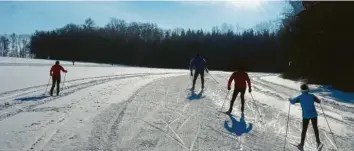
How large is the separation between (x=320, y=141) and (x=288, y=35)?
27.1 metres

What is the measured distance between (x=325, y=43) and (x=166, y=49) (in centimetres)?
8180

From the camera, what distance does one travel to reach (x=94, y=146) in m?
8.58

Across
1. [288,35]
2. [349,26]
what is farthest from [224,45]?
[349,26]

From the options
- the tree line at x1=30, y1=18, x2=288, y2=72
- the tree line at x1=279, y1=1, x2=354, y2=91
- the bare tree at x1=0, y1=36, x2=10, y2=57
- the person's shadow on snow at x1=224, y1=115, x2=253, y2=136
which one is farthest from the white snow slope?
the bare tree at x1=0, y1=36, x2=10, y2=57

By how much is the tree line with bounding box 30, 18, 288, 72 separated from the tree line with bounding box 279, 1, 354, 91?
64668 mm

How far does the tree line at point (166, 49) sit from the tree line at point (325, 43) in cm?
6467

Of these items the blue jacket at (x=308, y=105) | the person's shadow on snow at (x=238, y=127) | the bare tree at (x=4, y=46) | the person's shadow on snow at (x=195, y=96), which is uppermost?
the bare tree at (x=4, y=46)

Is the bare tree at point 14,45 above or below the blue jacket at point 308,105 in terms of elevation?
above

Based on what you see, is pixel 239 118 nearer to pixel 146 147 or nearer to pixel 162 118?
pixel 162 118

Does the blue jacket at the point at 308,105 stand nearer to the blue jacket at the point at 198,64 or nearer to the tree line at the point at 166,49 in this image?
the blue jacket at the point at 198,64

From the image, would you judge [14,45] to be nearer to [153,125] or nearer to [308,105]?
[153,125]

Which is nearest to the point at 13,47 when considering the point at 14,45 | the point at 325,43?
the point at 14,45

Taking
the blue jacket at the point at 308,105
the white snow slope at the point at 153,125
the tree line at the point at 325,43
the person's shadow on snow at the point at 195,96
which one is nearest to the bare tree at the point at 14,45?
the tree line at the point at 325,43

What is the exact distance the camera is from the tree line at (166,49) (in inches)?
4112
